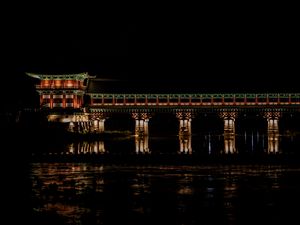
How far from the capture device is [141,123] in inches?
2140

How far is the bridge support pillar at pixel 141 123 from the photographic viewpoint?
53.8 m

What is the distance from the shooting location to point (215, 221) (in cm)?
1122

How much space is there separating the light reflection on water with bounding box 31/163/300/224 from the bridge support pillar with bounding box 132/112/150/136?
3236cm

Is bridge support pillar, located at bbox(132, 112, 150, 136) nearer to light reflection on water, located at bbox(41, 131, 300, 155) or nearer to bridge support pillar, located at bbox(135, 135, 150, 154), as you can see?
bridge support pillar, located at bbox(135, 135, 150, 154)

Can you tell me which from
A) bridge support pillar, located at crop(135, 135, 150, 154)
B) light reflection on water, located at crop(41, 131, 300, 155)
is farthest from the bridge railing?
light reflection on water, located at crop(41, 131, 300, 155)

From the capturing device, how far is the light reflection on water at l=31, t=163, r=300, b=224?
11688 millimetres

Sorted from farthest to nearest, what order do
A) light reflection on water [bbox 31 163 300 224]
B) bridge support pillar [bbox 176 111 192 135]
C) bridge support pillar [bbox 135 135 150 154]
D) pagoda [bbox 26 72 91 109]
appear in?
1. bridge support pillar [bbox 176 111 192 135]
2. pagoda [bbox 26 72 91 109]
3. bridge support pillar [bbox 135 135 150 154]
4. light reflection on water [bbox 31 163 300 224]

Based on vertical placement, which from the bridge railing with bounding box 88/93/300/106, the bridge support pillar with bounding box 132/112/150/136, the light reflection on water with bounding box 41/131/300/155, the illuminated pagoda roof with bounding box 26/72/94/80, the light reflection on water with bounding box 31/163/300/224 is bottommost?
the light reflection on water with bounding box 31/163/300/224

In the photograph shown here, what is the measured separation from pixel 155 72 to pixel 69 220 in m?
50.1

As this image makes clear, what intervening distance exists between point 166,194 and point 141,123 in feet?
131

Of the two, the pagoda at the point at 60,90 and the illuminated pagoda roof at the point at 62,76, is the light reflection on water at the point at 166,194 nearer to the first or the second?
the pagoda at the point at 60,90

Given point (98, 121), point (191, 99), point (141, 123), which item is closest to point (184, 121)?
point (191, 99)

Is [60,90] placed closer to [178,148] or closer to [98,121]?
[98,121]

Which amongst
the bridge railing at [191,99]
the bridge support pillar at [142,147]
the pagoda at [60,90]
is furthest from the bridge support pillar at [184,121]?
the pagoda at [60,90]
